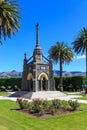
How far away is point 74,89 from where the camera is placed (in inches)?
2329

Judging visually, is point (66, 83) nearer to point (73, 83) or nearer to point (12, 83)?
point (73, 83)

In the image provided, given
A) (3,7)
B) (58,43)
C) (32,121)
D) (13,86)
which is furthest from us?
(13,86)

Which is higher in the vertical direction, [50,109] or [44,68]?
[44,68]

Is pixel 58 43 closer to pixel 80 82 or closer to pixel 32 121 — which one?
pixel 80 82

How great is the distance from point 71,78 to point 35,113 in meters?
40.2

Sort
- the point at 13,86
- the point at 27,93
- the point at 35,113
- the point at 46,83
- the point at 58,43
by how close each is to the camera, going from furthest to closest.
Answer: the point at 13,86, the point at 58,43, the point at 46,83, the point at 27,93, the point at 35,113

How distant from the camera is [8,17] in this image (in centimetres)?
3122

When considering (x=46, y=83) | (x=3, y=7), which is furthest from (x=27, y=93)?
(x=3, y=7)

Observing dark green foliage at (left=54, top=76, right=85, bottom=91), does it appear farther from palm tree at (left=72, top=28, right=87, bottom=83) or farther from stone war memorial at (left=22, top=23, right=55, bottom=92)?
stone war memorial at (left=22, top=23, right=55, bottom=92)

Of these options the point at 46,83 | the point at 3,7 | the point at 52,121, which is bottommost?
the point at 52,121

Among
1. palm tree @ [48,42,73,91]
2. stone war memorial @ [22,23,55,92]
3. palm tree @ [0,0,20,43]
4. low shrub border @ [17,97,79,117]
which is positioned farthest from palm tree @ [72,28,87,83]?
low shrub border @ [17,97,79,117]

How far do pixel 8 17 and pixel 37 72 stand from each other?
11.7 meters

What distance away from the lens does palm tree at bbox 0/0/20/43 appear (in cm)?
3047

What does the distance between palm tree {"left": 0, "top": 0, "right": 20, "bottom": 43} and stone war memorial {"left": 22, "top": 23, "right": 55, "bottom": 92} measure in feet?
30.4
